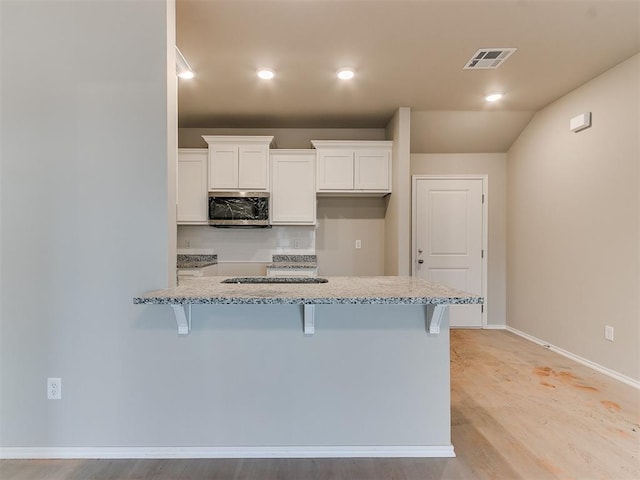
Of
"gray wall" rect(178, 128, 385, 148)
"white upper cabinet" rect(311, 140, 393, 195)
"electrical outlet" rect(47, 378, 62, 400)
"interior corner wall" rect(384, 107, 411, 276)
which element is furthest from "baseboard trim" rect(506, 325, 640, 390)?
"electrical outlet" rect(47, 378, 62, 400)

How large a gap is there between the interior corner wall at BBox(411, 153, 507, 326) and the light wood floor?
1735 millimetres

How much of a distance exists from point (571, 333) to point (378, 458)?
111 inches

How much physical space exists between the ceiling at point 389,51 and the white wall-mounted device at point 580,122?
320mm

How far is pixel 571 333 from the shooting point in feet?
11.3

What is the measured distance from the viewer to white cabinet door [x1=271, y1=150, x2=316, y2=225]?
160 inches

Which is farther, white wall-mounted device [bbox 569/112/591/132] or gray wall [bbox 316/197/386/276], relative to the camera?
gray wall [bbox 316/197/386/276]

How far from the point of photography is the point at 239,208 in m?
4.01

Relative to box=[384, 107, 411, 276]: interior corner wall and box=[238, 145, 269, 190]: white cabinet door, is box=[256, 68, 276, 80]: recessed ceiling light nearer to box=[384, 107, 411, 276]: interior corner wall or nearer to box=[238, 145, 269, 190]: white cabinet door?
box=[238, 145, 269, 190]: white cabinet door

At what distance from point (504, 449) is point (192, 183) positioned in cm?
386

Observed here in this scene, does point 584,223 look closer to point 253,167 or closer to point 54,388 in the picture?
point 253,167

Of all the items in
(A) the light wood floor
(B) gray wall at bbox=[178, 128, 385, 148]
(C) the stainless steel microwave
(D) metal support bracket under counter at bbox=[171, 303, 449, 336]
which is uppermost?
(B) gray wall at bbox=[178, 128, 385, 148]

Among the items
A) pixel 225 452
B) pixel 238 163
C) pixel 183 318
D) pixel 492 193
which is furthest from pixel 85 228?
pixel 492 193

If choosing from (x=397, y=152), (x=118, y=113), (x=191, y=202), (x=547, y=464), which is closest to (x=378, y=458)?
(x=547, y=464)

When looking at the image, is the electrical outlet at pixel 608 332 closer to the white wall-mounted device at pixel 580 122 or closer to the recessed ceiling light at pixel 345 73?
the white wall-mounted device at pixel 580 122
